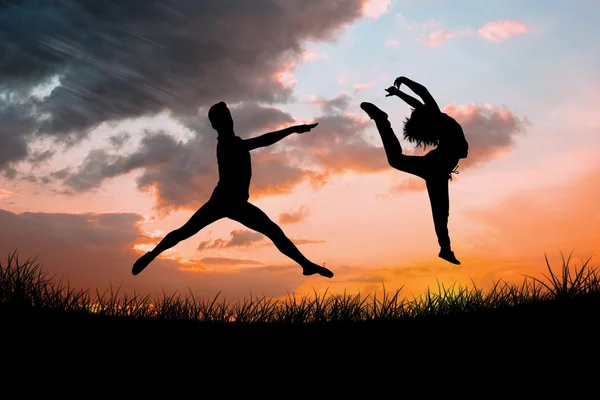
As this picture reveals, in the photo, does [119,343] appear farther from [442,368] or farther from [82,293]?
[442,368]

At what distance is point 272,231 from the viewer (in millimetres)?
7012

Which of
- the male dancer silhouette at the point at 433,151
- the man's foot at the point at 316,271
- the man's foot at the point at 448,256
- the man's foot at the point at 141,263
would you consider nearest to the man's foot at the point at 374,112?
the male dancer silhouette at the point at 433,151

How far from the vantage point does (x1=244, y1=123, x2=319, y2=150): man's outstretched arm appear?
21.3 ft

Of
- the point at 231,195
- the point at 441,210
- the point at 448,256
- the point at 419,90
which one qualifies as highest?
the point at 419,90

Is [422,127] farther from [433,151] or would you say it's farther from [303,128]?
[303,128]

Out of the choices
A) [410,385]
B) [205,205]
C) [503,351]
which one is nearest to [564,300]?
[503,351]

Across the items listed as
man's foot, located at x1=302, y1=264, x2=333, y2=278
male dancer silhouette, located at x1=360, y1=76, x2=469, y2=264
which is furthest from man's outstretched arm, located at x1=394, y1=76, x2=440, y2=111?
man's foot, located at x1=302, y1=264, x2=333, y2=278

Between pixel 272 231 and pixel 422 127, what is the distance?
2487 mm

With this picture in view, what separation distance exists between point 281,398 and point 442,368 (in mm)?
1350

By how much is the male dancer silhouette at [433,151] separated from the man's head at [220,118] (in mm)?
1913

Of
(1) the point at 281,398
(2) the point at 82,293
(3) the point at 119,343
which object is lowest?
(1) the point at 281,398

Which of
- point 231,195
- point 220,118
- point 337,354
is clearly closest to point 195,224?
point 231,195

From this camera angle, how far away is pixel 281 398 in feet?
14.4

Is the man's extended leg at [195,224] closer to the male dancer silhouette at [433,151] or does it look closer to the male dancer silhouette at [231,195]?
the male dancer silhouette at [231,195]
